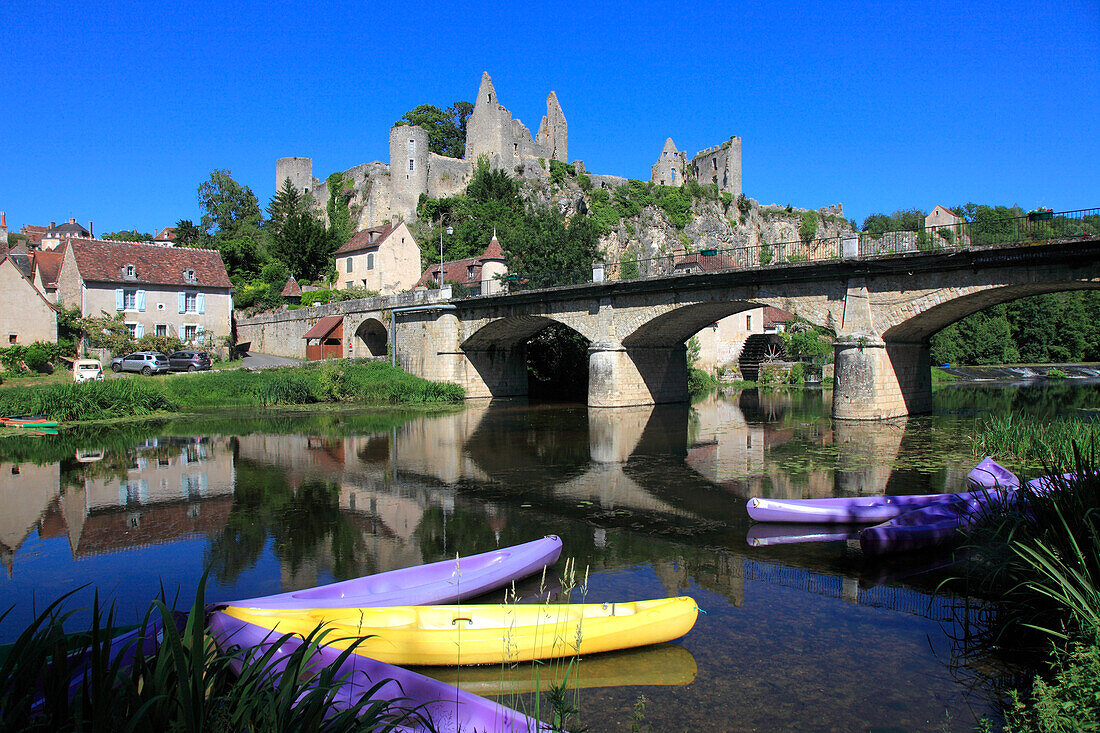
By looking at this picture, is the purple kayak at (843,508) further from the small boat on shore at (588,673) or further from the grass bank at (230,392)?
the grass bank at (230,392)

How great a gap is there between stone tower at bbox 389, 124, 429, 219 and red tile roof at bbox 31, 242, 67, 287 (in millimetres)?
23687

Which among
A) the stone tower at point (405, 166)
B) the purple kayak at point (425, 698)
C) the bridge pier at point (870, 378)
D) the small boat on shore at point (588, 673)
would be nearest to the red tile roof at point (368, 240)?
the stone tower at point (405, 166)

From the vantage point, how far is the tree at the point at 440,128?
2665 inches

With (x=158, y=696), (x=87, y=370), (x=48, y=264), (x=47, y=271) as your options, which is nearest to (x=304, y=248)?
(x=47, y=271)

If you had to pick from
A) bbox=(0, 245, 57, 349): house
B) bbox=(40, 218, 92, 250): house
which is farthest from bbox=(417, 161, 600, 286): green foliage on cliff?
bbox=(40, 218, 92, 250): house

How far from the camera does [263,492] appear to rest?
1166 centimetres

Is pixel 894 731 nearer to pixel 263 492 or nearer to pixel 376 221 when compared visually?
pixel 263 492

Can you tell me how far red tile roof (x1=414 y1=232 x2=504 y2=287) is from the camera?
36.6 m

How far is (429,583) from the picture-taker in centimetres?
591

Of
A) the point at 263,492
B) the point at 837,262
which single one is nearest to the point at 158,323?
the point at 263,492

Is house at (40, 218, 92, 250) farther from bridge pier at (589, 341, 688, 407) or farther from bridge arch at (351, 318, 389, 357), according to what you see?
bridge pier at (589, 341, 688, 407)

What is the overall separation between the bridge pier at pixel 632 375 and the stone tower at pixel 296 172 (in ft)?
156

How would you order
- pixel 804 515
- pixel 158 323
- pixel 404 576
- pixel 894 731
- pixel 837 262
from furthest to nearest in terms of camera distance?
pixel 158 323
pixel 837 262
pixel 804 515
pixel 404 576
pixel 894 731

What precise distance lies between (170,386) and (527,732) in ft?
85.8
